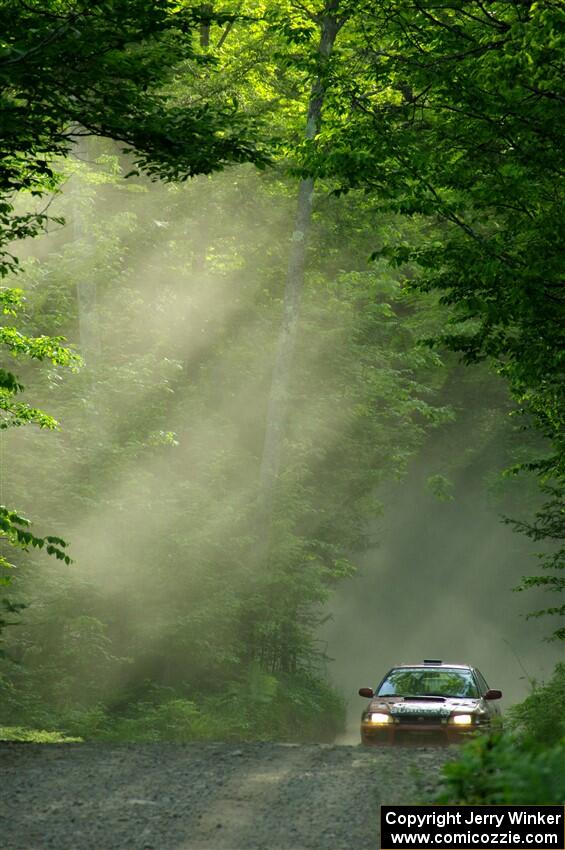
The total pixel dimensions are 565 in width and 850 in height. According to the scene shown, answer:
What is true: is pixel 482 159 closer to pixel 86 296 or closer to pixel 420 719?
pixel 420 719

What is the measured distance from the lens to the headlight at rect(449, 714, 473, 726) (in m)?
16.3

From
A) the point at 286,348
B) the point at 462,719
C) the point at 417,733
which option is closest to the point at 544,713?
the point at 462,719

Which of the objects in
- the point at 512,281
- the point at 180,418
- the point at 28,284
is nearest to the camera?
the point at 512,281

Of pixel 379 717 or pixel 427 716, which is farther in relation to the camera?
pixel 379 717

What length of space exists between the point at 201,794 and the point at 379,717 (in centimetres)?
661

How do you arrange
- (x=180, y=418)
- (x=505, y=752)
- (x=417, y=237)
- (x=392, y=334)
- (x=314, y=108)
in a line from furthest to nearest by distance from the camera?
(x=392, y=334) → (x=417, y=237) → (x=180, y=418) → (x=314, y=108) → (x=505, y=752)

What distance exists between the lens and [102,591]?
24344 mm

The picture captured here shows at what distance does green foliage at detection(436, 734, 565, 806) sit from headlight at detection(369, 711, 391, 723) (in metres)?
10.3

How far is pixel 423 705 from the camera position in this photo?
54.5ft

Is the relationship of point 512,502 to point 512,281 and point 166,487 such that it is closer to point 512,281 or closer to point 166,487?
point 166,487

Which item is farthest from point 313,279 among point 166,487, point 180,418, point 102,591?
point 102,591

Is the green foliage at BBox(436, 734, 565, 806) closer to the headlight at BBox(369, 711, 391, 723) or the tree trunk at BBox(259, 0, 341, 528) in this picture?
the headlight at BBox(369, 711, 391, 723)

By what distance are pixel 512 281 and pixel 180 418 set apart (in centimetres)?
1852

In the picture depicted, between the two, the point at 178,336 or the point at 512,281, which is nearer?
the point at 512,281
